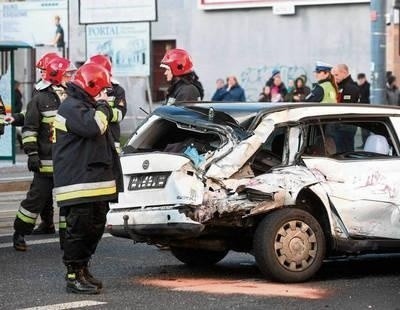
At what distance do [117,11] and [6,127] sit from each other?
717 centimetres

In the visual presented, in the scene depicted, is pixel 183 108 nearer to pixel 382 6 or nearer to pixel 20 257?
pixel 20 257

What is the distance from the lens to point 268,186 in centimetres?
862

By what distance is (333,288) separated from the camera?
852 centimetres

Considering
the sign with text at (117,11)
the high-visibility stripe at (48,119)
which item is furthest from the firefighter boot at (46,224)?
the sign with text at (117,11)

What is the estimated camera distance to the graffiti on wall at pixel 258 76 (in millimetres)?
30641

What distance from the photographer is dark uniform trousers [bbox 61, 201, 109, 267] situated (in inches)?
320

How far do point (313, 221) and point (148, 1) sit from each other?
16895mm

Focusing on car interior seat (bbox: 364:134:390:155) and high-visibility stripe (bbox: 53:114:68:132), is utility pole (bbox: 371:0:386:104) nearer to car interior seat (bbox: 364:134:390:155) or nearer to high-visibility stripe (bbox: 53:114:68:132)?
car interior seat (bbox: 364:134:390:155)

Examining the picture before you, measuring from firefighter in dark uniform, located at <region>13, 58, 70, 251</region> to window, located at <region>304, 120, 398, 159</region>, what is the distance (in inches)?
109

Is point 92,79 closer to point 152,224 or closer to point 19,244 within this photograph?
point 152,224

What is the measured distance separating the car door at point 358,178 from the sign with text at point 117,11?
16.0 metres

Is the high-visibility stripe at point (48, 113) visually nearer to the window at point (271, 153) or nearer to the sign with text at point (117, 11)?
the window at point (271, 153)

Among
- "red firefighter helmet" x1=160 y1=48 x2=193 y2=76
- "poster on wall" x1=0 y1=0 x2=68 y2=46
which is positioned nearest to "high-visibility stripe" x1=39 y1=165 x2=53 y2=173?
"red firefighter helmet" x1=160 y1=48 x2=193 y2=76

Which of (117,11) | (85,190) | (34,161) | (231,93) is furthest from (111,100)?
(117,11)
